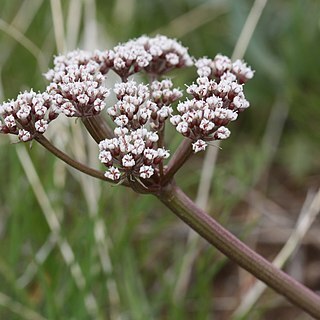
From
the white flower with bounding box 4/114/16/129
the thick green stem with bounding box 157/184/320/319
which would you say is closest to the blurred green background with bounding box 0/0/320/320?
the thick green stem with bounding box 157/184/320/319

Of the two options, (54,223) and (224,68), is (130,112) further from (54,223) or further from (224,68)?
(54,223)

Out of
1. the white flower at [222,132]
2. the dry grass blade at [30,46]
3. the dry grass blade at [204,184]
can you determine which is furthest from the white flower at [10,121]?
the dry grass blade at [30,46]

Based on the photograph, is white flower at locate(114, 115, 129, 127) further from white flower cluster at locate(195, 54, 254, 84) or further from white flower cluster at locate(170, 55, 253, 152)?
white flower cluster at locate(195, 54, 254, 84)

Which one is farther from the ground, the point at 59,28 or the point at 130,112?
the point at 59,28

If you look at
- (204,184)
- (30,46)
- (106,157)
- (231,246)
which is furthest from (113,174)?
(30,46)

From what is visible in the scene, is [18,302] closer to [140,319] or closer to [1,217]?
[140,319]

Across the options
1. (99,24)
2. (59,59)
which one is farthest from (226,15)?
(59,59)
